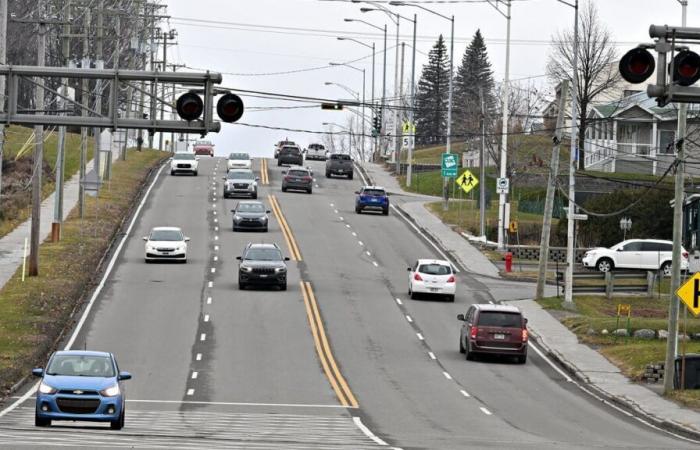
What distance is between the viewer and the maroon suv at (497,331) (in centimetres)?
4275

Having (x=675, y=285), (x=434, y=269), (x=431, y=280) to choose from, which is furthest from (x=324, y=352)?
(x=434, y=269)

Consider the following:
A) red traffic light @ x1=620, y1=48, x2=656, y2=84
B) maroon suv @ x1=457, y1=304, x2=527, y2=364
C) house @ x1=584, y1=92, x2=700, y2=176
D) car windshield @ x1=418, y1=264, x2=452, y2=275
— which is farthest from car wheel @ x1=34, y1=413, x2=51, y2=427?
house @ x1=584, y1=92, x2=700, y2=176

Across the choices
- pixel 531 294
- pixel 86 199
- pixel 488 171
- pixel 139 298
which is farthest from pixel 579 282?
pixel 488 171

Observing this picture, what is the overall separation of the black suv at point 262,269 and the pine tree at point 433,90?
413 ft

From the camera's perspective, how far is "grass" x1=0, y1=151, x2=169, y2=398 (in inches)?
1558

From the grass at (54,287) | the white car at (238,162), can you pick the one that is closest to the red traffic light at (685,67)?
the grass at (54,287)

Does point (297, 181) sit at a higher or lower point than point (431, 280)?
higher

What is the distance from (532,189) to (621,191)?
20812 millimetres

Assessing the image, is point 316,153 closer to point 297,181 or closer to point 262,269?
point 297,181

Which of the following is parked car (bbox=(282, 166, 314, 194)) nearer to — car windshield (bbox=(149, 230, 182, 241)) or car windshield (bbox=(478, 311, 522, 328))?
car windshield (bbox=(149, 230, 182, 241))

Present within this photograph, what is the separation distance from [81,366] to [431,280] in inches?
1096

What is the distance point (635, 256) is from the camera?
219ft

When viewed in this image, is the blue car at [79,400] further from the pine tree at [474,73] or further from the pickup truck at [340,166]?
the pine tree at [474,73]

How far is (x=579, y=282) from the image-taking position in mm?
62906
